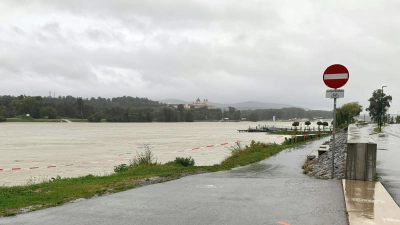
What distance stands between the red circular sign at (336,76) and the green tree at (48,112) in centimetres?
17180

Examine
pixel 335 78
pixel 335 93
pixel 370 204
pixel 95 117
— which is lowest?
pixel 370 204

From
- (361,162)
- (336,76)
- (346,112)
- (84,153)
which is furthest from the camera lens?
(346,112)

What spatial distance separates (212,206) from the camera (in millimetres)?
6766

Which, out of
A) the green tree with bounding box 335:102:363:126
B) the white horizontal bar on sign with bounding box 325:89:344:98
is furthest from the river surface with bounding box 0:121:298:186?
the green tree with bounding box 335:102:363:126

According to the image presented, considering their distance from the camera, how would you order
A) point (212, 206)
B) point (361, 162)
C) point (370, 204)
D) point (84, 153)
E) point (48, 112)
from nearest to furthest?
point (370, 204), point (212, 206), point (361, 162), point (84, 153), point (48, 112)

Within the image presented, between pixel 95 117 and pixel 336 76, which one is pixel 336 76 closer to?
pixel 336 76

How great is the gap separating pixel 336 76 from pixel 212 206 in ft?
16.0

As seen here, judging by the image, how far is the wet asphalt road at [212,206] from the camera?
589 centimetres

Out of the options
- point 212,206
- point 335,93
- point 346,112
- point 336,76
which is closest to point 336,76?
point 336,76

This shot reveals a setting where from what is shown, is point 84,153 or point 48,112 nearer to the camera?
point 84,153

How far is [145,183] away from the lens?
32.6 feet

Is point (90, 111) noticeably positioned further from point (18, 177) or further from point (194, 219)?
point (194, 219)

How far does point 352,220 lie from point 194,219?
7.88 ft

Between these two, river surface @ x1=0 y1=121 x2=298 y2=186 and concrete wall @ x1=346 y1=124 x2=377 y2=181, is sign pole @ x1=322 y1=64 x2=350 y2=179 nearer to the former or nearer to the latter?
concrete wall @ x1=346 y1=124 x2=377 y2=181
